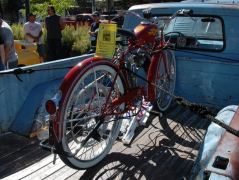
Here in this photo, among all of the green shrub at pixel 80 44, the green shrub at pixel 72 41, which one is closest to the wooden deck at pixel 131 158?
the green shrub at pixel 80 44

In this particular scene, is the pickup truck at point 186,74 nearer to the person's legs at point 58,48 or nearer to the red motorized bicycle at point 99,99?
the red motorized bicycle at point 99,99

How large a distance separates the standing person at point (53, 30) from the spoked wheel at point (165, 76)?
537 cm

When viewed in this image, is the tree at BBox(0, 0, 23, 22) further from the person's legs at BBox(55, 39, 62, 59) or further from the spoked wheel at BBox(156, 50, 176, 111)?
the spoked wheel at BBox(156, 50, 176, 111)

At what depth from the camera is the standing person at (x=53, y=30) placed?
31.2ft

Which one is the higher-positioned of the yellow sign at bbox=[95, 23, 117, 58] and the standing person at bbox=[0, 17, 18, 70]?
the yellow sign at bbox=[95, 23, 117, 58]

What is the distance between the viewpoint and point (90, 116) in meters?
3.32

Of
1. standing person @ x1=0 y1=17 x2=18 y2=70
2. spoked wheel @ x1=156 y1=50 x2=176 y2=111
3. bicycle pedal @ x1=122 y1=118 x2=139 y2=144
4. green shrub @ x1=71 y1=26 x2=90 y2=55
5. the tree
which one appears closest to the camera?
bicycle pedal @ x1=122 y1=118 x2=139 y2=144

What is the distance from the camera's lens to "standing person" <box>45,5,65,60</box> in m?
9.50

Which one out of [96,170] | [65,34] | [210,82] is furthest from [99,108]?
[65,34]

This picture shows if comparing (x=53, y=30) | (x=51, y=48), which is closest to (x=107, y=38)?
(x=53, y=30)

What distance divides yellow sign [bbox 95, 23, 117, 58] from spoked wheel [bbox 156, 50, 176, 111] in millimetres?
1018

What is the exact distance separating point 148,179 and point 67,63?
179 cm

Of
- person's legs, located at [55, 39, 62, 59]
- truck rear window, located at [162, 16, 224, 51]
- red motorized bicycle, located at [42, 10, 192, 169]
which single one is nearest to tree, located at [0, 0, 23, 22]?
person's legs, located at [55, 39, 62, 59]

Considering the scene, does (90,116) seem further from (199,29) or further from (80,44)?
(80,44)
